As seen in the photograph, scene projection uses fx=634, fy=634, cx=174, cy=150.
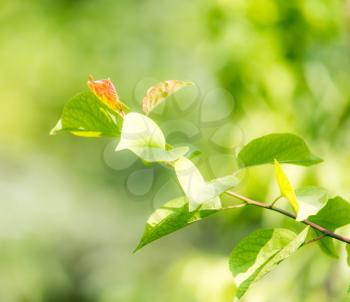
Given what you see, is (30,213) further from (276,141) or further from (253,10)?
(276,141)

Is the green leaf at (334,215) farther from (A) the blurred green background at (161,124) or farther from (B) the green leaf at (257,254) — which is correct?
(A) the blurred green background at (161,124)

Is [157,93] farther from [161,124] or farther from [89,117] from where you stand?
[161,124]

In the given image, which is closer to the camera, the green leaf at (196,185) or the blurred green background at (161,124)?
the green leaf at (196,185)

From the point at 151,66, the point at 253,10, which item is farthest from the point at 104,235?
the point at 253,10

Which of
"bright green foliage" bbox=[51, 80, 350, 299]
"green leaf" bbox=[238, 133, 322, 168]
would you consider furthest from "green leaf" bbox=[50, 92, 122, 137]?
"green leaf" bbox=[238, 133, 322, 168]

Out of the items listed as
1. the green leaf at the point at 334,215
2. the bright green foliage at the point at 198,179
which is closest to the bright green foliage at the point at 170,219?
the bright green foliage at the point at 198,179

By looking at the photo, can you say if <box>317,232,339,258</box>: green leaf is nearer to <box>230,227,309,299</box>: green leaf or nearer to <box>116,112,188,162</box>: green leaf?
<box>230,227,309,299</box>: green leaf

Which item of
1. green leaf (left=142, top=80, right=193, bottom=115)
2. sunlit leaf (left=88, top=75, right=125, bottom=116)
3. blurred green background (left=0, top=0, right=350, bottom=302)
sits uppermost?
sunlit leaf (left=88, top=75, right=125, bottom=116)
